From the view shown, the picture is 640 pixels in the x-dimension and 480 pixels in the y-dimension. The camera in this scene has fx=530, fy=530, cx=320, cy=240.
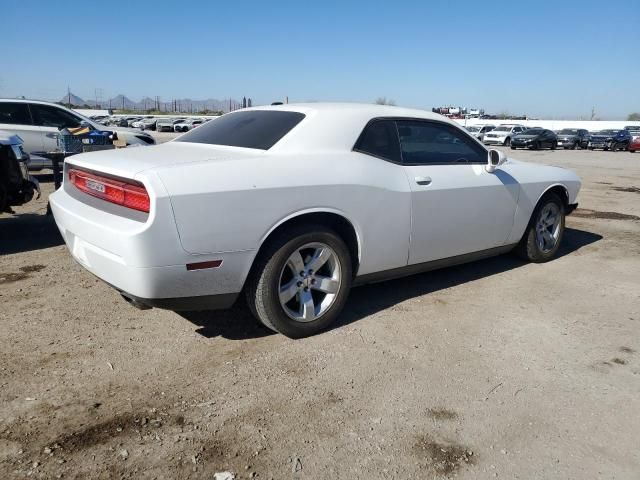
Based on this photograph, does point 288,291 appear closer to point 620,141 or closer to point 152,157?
point 152,157

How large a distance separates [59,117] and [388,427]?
383 inches

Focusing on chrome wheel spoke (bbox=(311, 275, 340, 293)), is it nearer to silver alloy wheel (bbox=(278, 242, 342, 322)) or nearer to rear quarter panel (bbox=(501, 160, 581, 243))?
silver alloy wheel (bbox=(278, 242, 342, 322))

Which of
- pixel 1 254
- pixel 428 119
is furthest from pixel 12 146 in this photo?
pixel 428 119

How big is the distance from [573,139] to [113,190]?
35.0 meters

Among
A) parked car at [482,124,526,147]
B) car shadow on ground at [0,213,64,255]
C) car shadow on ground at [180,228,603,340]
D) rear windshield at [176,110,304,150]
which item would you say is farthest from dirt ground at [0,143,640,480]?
parked car at [482,124,526,147]

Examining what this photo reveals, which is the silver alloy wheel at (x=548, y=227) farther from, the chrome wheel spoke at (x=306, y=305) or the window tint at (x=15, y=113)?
the window tint at (x=15, y=113)

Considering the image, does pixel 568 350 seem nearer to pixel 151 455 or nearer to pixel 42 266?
pixel 151 455

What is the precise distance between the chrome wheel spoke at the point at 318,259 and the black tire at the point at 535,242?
2674 mm

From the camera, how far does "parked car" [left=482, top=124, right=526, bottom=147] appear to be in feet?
111

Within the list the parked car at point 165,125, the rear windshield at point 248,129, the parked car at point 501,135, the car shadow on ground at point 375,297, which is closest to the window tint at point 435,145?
the rear windshield at point 248,129

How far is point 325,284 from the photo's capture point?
3609 millimetres

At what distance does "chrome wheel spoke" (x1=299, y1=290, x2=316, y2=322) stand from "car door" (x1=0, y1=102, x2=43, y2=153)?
8.34 metres

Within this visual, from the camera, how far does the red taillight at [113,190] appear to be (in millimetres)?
2917

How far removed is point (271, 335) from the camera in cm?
363
